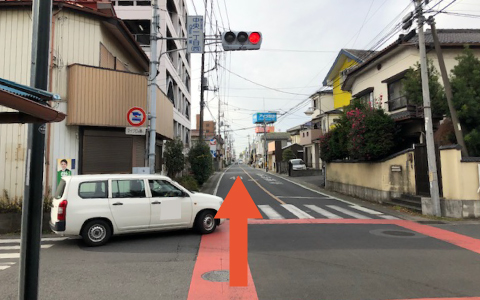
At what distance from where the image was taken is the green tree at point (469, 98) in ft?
36.4

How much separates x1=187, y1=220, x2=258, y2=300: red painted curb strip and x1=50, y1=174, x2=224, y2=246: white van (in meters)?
0.83

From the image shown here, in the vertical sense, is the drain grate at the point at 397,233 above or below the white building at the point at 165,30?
below

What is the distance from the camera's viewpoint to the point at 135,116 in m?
9.46

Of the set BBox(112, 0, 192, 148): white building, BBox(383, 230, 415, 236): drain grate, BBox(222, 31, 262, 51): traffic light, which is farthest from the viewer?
BBox(112, 0, 192, 148): white building

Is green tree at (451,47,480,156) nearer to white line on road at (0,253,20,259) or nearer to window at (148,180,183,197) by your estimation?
window at (148,180,183,197)

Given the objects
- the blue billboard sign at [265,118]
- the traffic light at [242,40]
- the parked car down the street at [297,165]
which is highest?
the blue billboard sign at [265,118]

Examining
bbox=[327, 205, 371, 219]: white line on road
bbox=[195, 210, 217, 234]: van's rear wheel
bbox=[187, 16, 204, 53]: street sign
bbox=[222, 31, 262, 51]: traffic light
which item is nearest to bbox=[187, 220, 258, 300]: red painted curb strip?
bbox=[195, 210, 217, 234]: van's rear wheel

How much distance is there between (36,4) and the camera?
2.47m

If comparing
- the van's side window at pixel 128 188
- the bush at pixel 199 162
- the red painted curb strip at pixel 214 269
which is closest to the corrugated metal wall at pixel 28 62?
the van's side window at pixel 128 188

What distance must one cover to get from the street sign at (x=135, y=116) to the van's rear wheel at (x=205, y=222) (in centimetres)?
378

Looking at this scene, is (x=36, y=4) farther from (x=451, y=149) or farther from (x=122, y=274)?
(x=451, y=149)

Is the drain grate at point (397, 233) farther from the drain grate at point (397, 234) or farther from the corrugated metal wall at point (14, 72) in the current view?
the corrugated metal wall at point (14, 72)

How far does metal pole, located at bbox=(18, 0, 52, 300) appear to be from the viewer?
2332 millimetres

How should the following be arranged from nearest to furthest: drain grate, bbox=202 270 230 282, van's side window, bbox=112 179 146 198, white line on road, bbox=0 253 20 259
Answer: drain grate, bbox=202 270 230 282 < white line on road, bbox=0 253 20 259 < van's side window, bbox=112 179 146 198
